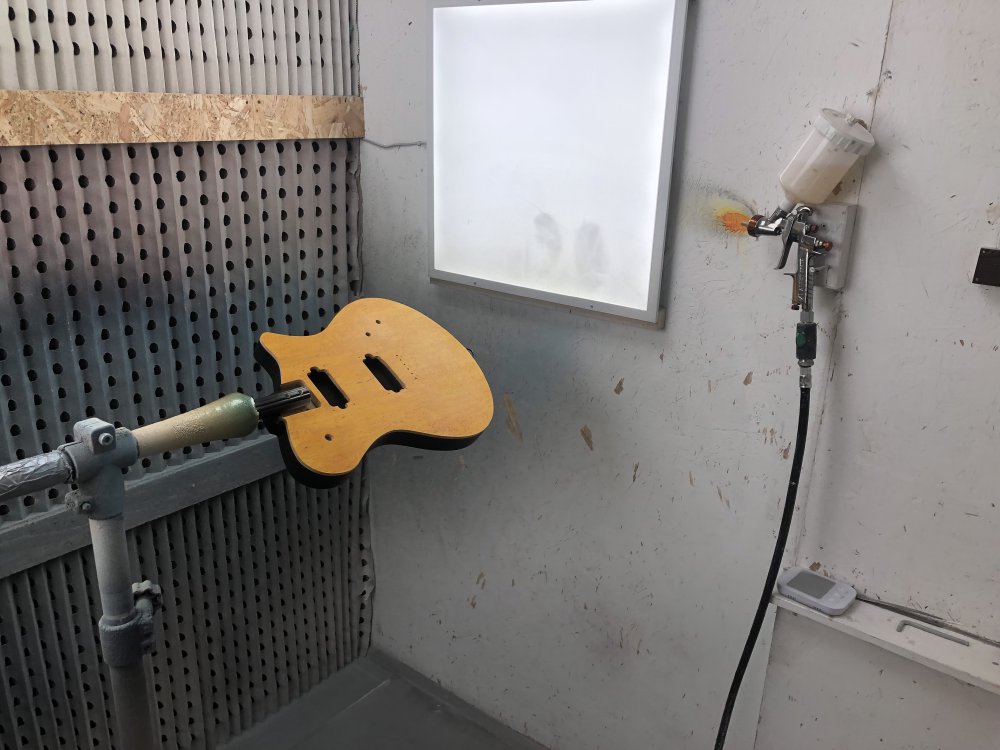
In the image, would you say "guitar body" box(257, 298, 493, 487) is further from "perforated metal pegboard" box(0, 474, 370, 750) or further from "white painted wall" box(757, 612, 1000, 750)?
"white painted wall" box(757, 612, 1000, 750)

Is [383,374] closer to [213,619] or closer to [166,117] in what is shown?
[166,117]

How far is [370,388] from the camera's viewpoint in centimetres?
127

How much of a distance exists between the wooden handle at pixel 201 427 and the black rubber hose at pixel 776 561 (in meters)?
0.86

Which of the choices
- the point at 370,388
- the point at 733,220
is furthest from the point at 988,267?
the point at 370,388

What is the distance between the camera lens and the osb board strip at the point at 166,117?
1222mm

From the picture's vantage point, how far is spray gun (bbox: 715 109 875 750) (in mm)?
1104

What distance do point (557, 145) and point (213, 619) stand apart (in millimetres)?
1296

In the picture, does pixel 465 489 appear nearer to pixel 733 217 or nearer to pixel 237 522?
pixel 237 522

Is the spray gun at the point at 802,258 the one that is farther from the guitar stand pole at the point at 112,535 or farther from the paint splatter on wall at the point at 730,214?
the guitar stand pole at the point at 112,535

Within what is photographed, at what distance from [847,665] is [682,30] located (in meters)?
1.11

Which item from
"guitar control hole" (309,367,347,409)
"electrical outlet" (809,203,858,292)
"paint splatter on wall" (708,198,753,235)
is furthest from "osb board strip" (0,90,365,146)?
"electrical outlet" (809,203,858,292)

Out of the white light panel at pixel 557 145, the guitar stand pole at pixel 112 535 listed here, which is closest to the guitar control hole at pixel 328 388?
the guitar stand pole at pixel 112 535

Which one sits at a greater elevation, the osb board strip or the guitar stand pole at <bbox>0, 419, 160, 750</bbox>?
the osb board strip

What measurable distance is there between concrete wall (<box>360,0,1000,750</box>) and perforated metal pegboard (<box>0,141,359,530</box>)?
0.19 meters
